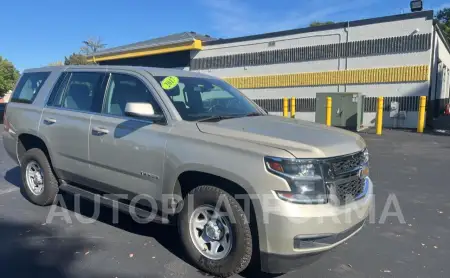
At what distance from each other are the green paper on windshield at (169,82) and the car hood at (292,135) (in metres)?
0.68

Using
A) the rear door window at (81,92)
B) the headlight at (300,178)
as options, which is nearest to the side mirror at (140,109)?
the rear door window at (81,92)

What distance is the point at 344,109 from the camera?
15336 mm

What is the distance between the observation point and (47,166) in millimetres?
4824

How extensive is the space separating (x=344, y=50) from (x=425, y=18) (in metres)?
3.75

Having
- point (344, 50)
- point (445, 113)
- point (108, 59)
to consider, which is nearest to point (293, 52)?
point (344, 50)

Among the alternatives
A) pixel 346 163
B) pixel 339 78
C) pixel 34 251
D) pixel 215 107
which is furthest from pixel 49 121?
pixel 339 78

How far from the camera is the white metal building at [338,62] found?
16312 millimetres

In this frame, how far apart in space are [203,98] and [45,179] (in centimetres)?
251

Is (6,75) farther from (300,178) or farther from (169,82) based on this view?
(300,178)

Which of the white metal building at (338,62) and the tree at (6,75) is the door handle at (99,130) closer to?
the white metal building at (338,62)

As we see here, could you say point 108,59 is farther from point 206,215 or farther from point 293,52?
point 206,215

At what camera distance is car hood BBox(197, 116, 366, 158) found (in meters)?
2.90

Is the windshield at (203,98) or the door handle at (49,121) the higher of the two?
the windshield at (203,98)

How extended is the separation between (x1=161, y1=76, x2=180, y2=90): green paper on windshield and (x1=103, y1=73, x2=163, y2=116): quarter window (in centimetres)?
17
